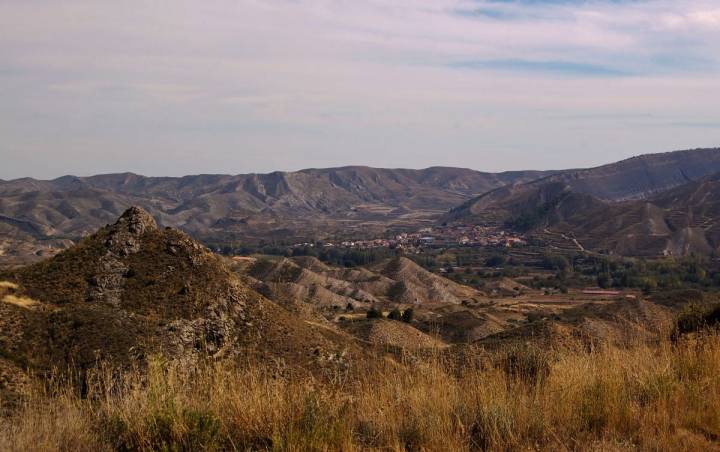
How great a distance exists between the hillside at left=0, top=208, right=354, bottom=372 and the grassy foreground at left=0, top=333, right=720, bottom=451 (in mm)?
14697

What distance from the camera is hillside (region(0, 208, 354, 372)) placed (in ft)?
74.1

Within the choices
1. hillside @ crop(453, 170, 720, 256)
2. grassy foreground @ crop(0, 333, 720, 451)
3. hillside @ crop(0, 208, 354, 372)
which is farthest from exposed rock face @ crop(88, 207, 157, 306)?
hillside @ crop(453, 170, 720, 256)

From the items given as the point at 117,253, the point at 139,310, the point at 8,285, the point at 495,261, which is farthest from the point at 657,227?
the point at 8,285

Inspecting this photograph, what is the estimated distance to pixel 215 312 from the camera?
26.9 meters

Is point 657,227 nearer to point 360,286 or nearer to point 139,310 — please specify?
point 360,286

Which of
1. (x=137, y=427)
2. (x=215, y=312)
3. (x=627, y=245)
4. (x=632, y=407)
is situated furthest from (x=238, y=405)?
(x=627, y=245)

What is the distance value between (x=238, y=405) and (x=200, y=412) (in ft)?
1.31

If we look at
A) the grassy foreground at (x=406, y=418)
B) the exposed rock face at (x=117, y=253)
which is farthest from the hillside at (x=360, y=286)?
the grassy foreground at (x=406, y=418)

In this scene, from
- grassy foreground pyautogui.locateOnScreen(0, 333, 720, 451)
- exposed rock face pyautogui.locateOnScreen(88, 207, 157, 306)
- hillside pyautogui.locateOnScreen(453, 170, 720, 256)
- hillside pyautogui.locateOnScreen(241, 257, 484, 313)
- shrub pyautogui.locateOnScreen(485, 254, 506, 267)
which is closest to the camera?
grassy foreground pyautogui.locateOnScreen(0, 333, 720, 451)

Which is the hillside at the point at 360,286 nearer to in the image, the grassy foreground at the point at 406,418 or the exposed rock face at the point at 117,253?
the exposed rock face at the point at 117,253

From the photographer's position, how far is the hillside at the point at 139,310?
22.6 meters

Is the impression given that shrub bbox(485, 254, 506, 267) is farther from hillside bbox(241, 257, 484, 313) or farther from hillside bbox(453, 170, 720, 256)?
hillside bbox(241, 257, 484, 313)

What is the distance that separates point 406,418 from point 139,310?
22773mm

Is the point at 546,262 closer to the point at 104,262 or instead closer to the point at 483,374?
the point at 104,262
